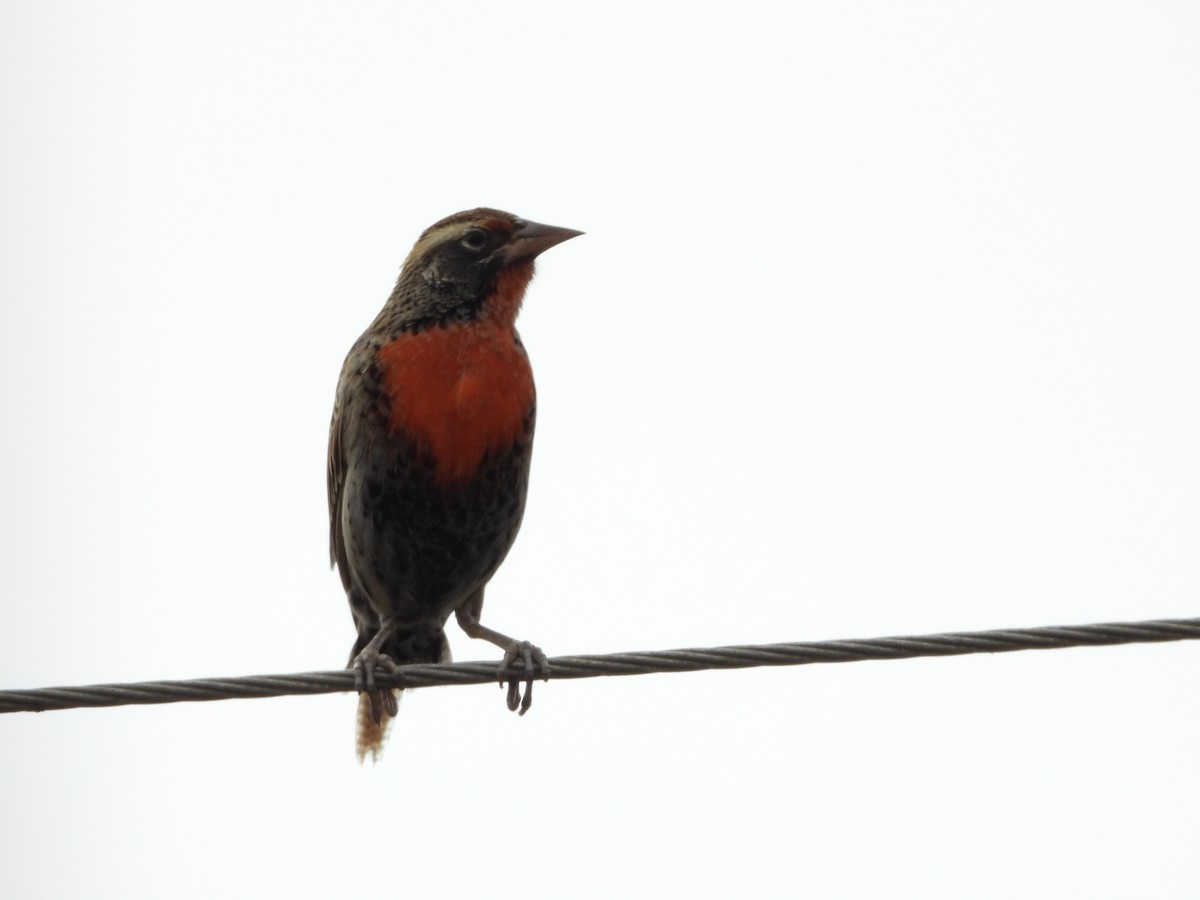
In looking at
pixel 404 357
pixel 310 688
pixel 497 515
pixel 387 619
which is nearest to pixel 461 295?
pixel 404 357

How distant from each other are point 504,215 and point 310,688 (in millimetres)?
3693

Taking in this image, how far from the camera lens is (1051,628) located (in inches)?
228

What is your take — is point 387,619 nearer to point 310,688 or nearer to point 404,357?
point 404,357

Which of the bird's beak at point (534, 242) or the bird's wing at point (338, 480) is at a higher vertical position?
the bird's beak at point (534, 242)

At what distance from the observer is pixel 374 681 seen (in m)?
7.79

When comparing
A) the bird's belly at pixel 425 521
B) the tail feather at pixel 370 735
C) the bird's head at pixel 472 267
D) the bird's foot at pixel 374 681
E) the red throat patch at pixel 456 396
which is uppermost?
the bird's head at pixel 472 267

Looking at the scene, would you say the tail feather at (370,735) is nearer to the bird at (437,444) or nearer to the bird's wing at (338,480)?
the bird at (437,444)

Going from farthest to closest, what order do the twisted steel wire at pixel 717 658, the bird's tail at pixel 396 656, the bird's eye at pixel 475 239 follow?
the bird's tail at pixel 396 656
the bird's eye at pixel 475 239
the twisted steel wire at pixel 717 658

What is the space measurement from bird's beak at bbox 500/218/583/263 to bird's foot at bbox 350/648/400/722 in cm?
219

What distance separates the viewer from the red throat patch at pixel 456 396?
834cm

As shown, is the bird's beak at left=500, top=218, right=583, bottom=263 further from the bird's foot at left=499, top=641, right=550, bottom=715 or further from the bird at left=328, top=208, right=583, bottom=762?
the bird's foot at left=499, top=641, right=550, bottom=715

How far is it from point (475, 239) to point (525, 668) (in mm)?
2433

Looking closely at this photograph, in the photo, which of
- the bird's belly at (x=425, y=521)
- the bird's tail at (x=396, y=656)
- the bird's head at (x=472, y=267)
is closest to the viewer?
the bird's belly at (x=425, y=521)

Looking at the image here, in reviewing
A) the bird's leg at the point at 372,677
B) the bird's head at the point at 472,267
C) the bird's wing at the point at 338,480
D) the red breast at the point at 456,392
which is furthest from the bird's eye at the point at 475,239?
the bird's leg at the point at 372,677
